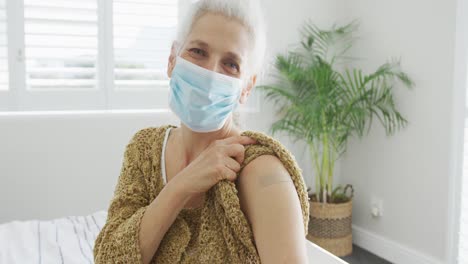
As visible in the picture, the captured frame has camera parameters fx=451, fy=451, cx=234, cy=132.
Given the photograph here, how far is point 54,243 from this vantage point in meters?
1.62

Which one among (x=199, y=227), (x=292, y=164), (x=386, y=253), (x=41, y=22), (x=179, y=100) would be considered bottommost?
(x=386, y=253)

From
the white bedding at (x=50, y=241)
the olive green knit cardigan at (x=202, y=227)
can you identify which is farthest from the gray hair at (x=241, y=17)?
the white bedding at (x=50, y=241)

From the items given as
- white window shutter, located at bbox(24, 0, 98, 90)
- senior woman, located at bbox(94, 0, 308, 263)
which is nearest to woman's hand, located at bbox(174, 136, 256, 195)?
senior woman, located at bbox(94, 0, 308, 263)

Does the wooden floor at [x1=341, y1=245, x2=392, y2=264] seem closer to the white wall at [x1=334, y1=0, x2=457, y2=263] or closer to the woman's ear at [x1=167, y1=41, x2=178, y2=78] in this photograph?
the white wall at [x1=334, y1=0, x2=457, y2=263]

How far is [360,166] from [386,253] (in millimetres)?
640

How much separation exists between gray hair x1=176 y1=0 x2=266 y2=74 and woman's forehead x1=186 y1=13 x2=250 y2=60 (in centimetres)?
1

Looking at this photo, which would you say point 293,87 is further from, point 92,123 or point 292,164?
point 292,164

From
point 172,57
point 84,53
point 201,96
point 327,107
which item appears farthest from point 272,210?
point 84,53

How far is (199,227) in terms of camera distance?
0.86 m

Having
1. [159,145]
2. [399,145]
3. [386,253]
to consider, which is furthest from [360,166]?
[159,145]

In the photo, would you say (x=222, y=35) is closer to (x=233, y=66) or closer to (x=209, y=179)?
(x=233, y=66)

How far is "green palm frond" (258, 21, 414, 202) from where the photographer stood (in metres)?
3.00

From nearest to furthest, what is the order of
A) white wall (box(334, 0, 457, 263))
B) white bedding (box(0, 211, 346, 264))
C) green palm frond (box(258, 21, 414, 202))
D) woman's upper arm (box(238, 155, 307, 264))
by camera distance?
woman's upper arm (box(238, 155, 307, 264)) → white bedding (box(0, 211, 346, 264)) → white wall (box(334, 0, 457, 263)) → green palm frond (box(258, 21, 414, 202))

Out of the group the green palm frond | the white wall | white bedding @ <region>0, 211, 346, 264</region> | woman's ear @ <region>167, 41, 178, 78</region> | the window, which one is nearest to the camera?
woman's ear @ <region>167, 41, 178, 78</region>
